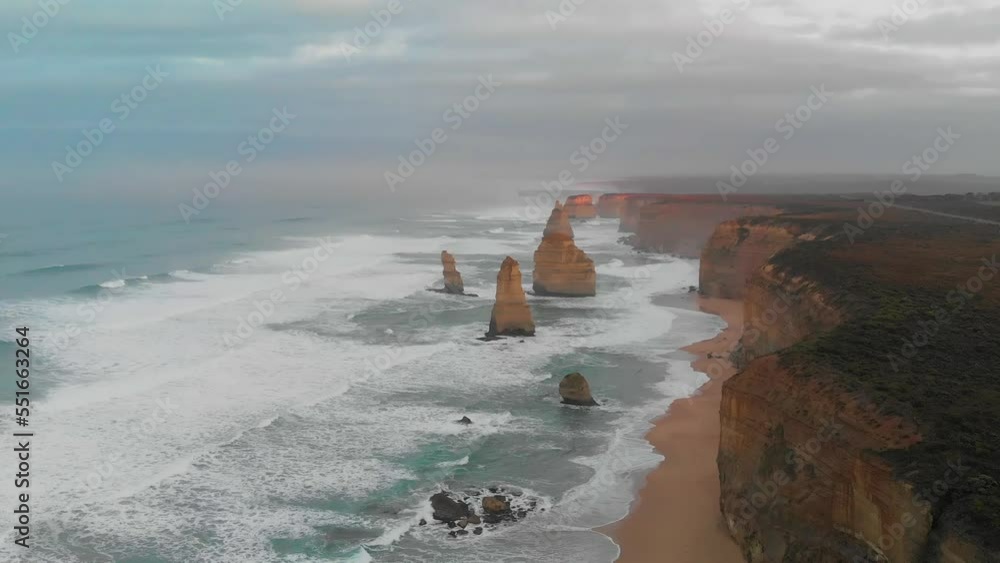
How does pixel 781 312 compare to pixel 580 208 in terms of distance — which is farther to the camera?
pixel 580 208

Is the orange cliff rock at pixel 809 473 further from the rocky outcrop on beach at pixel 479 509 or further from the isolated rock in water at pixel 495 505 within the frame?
the isolated rock in water at pixel 495 505

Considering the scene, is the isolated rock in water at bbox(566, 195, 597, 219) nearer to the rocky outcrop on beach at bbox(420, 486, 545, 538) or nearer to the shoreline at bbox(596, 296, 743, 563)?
the shoreline at bbox(596, 296, 743, 563)

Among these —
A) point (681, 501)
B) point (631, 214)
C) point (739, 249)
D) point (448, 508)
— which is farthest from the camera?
point (631, 214)

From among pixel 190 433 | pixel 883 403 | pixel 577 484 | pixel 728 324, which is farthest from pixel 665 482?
pixel 728 324

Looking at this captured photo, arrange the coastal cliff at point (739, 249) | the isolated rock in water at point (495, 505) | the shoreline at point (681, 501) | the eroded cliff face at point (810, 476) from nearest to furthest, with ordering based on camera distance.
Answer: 1. the eroded cliff face at point (810, 476)
2. the shoreline at point (681, 501)
3. the isolated rock in water at point (495, 505)
4. the coastal cliff at point (739, 249)

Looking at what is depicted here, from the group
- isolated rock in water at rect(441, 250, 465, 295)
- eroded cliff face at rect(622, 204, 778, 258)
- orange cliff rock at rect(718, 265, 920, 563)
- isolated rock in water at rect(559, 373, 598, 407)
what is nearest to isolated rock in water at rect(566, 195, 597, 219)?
eroded cliff face at rect(622, 204, 778, 258)

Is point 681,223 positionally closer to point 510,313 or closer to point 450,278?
point 450,278

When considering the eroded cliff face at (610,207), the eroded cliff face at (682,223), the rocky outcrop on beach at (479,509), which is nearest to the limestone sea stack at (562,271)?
the rocky outcrop on beach at (479,509)

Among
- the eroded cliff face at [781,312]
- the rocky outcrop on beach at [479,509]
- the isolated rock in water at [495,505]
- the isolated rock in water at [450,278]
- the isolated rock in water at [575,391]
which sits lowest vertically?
the rocky outcrop on beach at [479,509]

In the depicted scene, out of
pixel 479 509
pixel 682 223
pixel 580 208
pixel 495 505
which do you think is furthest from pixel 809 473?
pixel 580 208
